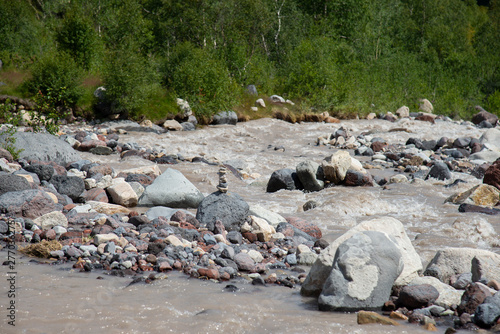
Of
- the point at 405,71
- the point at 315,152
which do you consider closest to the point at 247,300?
the point at 315,152

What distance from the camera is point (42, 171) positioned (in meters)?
9.43

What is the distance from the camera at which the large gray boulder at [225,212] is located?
7.32 meters

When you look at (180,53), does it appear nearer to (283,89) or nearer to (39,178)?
(283,89)

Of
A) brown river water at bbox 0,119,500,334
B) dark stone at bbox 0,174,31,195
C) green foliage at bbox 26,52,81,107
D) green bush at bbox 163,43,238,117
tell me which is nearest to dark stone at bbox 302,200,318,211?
brown river water at bbox 0,119,500,334

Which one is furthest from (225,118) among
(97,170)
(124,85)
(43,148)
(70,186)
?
(70,186)

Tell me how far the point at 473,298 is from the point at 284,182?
779 centimetres

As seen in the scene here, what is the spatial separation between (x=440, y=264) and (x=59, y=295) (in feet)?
14.2

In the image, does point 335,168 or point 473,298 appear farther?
point 335,168

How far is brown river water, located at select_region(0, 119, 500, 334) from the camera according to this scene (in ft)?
13.8

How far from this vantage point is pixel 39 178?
9.39 m

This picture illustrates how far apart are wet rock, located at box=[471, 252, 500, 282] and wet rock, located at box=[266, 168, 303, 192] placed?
22.8 ft

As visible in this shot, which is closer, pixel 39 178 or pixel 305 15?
pixel 39 178

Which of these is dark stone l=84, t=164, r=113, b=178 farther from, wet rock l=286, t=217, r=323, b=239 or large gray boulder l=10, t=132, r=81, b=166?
wet rock l=286, t=217, r=323, b=239

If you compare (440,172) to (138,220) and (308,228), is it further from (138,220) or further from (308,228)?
(138,220)
